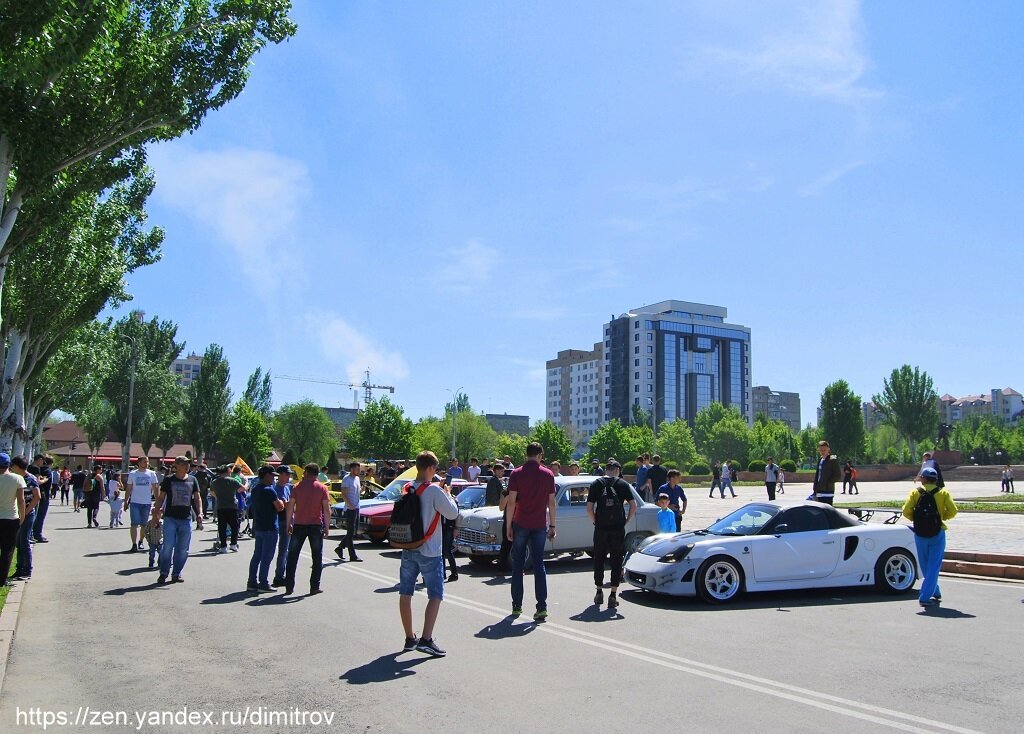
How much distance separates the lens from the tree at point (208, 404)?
78.5 meters

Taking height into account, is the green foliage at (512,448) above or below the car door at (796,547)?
above

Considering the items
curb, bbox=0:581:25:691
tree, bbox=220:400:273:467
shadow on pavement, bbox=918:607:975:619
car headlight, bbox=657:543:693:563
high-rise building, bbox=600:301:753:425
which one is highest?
high-rise building, bbox=600:301:753:425

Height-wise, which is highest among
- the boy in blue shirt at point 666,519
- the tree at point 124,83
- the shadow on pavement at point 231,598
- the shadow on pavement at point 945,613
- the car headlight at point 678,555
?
the tree at point 124,83

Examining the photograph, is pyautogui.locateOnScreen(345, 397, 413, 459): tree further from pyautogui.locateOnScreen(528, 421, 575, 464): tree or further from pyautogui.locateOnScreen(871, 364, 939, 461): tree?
pyautogui.locateOnScreen(871, 364, 939, 461): tree

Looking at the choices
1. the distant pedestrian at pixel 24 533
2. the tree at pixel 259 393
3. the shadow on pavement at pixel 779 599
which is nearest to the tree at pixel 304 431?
the tree at pixel 259 393

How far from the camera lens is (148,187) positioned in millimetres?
29781

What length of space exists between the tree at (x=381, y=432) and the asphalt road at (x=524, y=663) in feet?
226

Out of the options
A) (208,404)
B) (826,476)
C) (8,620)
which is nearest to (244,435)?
(208,404)

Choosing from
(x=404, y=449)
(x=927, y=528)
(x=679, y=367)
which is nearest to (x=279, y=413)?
(x=404, y=449)

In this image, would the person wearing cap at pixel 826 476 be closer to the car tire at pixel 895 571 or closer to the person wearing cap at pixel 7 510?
the car tire at pixel 895 571

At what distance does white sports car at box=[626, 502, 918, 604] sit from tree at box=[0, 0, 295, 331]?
1128 centimetres

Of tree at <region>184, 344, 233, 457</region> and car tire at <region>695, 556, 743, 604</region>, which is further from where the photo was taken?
tree at <region>184, 344, 233, 457</region>

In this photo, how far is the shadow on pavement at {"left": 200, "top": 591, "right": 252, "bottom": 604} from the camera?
10.2m

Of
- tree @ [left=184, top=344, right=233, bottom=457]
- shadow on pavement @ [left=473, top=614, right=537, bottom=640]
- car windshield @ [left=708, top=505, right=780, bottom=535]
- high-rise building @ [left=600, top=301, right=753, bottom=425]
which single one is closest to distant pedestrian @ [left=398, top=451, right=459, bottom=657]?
shadow on pavement @ [left=473, top=614, right=537, bottom=640]
